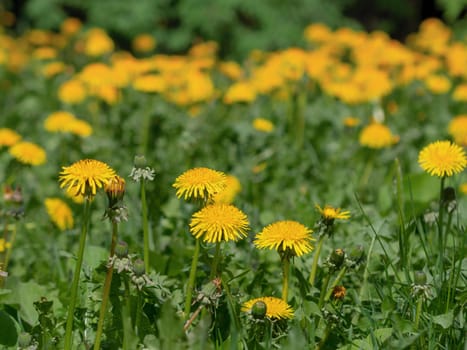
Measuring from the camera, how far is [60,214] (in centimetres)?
218

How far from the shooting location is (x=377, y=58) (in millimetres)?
3875

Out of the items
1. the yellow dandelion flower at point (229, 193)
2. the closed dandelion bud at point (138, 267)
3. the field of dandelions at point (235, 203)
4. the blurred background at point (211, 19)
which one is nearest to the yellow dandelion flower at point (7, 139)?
the field of dandelions at point (235, 203)

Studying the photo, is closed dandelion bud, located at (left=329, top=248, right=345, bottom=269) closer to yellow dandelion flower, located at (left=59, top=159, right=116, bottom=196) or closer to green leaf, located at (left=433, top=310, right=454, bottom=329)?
green leaf, located at (left=433, top=310, right=454, bottom=329)

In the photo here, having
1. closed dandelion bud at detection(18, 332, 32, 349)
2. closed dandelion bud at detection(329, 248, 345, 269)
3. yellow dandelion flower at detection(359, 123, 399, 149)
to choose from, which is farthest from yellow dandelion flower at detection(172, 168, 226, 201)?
yellow dandelion flower at detection(359, 123, 399, 149)

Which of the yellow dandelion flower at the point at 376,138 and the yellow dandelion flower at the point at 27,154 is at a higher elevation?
the yellow dandelion flower at the point at 376,138

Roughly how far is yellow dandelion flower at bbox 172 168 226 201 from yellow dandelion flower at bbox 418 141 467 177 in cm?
44

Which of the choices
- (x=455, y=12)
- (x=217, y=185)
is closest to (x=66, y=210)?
(x=217, y=185)

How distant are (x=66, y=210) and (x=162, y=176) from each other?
0.36 meters

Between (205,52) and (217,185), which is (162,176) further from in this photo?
(205,52)

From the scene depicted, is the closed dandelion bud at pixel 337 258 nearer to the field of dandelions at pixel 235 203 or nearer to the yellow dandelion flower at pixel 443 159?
the field of dandelions at pixel 235 203

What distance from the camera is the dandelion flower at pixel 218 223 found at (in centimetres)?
128

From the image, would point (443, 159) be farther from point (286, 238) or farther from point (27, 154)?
point (27, 154)

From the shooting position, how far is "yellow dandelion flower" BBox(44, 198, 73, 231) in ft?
7.14

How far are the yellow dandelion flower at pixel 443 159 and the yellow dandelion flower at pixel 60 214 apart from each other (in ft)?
3.52
